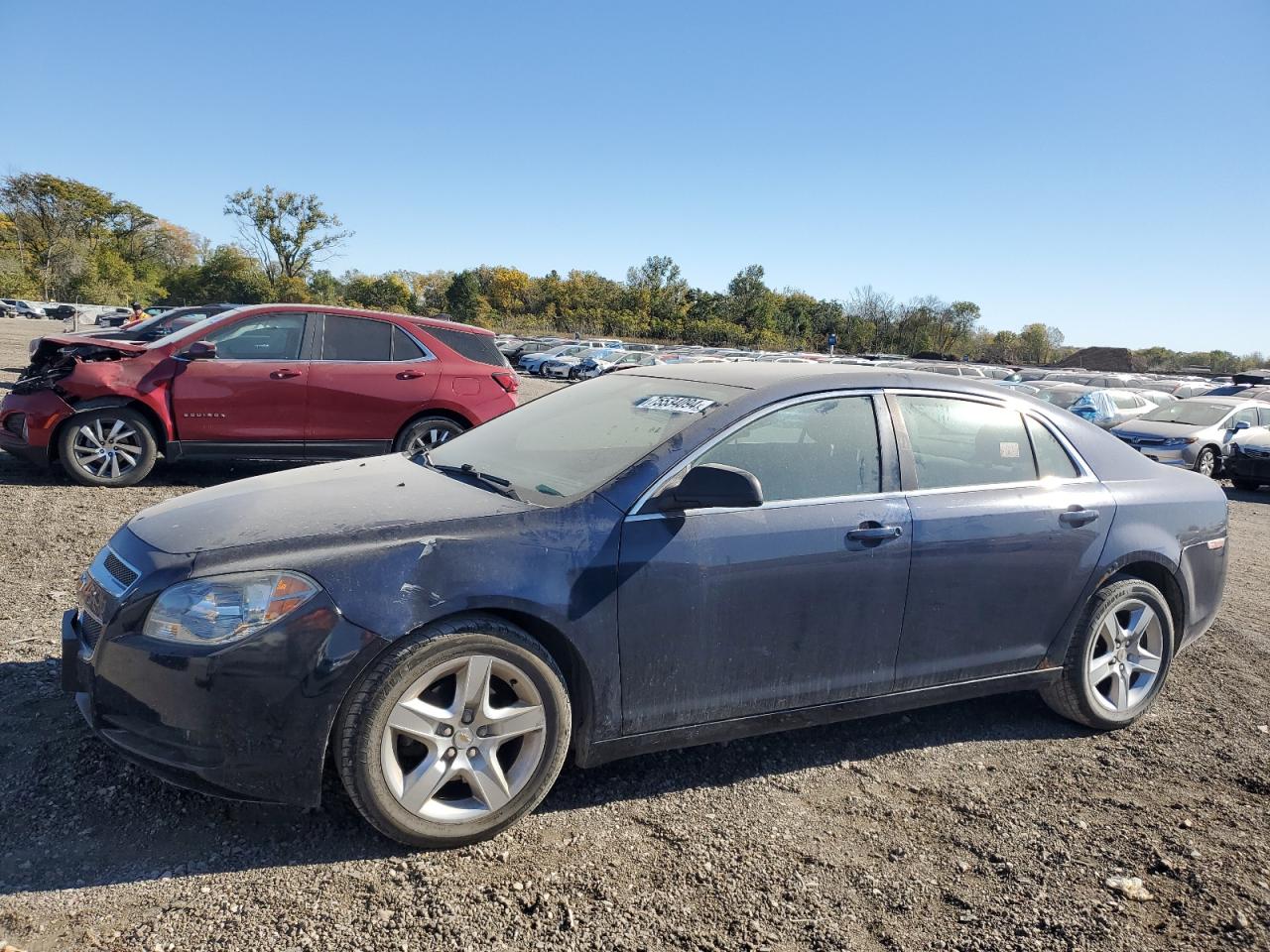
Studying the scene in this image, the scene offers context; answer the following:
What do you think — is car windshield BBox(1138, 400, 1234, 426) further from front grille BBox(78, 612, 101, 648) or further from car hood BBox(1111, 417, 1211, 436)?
front grille BBox(78, 612, 101, 648)

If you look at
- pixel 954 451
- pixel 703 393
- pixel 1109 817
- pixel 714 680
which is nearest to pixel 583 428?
pixel 703 393

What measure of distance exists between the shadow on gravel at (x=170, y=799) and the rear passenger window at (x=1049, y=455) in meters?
1.17

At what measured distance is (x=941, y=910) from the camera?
8.62 feet

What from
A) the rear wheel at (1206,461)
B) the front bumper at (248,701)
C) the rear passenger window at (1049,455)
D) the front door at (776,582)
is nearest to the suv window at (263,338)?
the front bumper at (248,701)

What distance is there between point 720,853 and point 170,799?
185 cm

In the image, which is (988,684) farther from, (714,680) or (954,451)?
(714,680)

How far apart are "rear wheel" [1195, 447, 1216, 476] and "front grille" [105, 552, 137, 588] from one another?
16.7 metres

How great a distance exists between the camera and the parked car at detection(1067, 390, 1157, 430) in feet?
61.1

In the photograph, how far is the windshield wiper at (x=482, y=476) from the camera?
3.21 metres

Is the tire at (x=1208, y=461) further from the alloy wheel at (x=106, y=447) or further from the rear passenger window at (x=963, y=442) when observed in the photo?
the alloy wheel at (x=106, y=447)

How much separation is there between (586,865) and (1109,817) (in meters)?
1.94

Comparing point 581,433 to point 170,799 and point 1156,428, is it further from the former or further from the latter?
point 1156,428

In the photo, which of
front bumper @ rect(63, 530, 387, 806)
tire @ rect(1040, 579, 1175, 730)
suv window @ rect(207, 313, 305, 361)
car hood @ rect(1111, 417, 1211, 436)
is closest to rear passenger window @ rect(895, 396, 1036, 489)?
tire @ rect(1040, 579, 1175, 730)

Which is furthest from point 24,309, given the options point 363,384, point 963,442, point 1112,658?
point 1112,658
